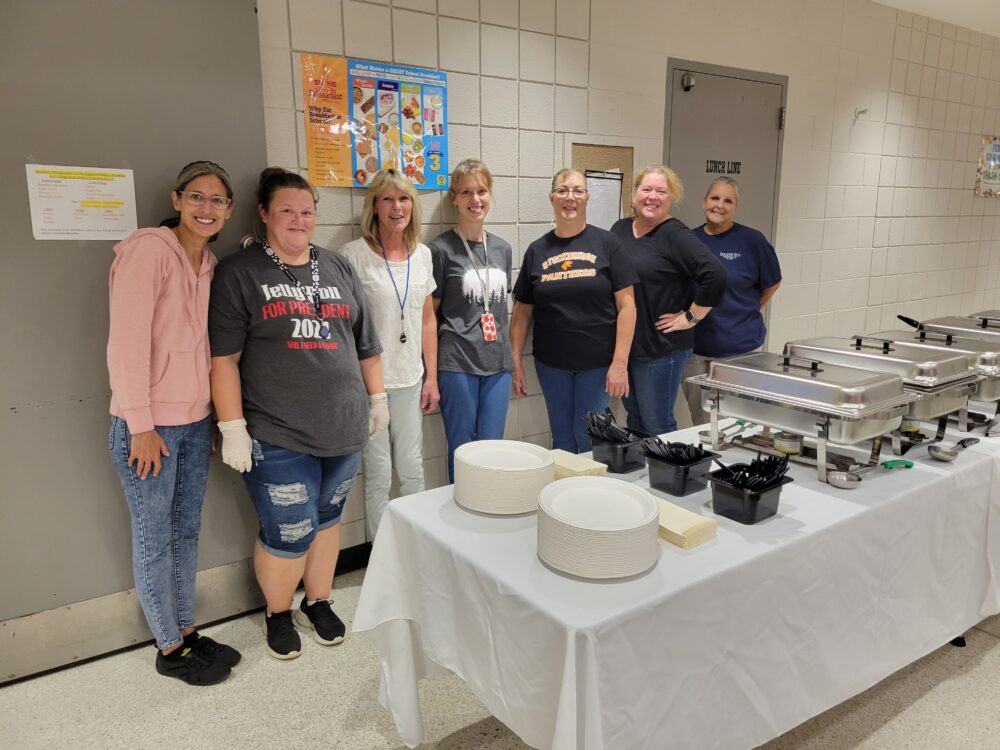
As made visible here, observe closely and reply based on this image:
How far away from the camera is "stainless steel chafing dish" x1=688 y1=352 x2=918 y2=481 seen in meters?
1.66

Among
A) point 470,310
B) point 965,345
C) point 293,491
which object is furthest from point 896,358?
point 293,491

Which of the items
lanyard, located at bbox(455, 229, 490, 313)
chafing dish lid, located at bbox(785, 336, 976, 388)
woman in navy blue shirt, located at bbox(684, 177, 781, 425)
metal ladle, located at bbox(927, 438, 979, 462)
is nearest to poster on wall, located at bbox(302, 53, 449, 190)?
lanyard, located at bbox(455, 229, 490, 313)

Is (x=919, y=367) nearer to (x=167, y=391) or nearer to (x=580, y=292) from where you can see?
(x=580, y=292)

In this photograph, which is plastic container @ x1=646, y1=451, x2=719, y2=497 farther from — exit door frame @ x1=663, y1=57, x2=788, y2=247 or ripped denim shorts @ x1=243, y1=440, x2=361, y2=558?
exit door frame @ x1=663, y1=57, x2=788, y2=247

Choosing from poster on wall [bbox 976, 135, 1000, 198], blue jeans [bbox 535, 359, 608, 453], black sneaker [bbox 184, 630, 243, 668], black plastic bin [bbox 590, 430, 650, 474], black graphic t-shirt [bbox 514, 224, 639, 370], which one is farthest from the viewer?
poster on wall [bbox 976, 135, 1000, 198]

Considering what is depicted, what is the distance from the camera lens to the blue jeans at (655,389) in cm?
308

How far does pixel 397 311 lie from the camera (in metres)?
2.55

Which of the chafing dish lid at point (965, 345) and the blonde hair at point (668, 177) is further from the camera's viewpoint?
the blonde hair at point (668, 177)

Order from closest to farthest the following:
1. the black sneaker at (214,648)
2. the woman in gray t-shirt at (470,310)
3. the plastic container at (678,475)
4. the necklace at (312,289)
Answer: the plastic container at (678,475) < the necklace at (312,289) < the black sneaker at (214,648) < the woman in gray t-shirt at (470,310)

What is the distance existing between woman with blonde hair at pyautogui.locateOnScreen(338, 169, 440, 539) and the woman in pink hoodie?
538 millimetres

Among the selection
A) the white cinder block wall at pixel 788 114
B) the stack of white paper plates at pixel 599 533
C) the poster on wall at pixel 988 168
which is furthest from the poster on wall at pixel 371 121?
the poster on wall at pixel 988 168

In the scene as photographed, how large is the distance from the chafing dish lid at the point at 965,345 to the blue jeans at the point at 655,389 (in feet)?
2.87

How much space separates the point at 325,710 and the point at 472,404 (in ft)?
4.06

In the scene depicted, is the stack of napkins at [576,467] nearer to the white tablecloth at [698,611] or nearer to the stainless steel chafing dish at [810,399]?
the white tablecloth at [698,611]
